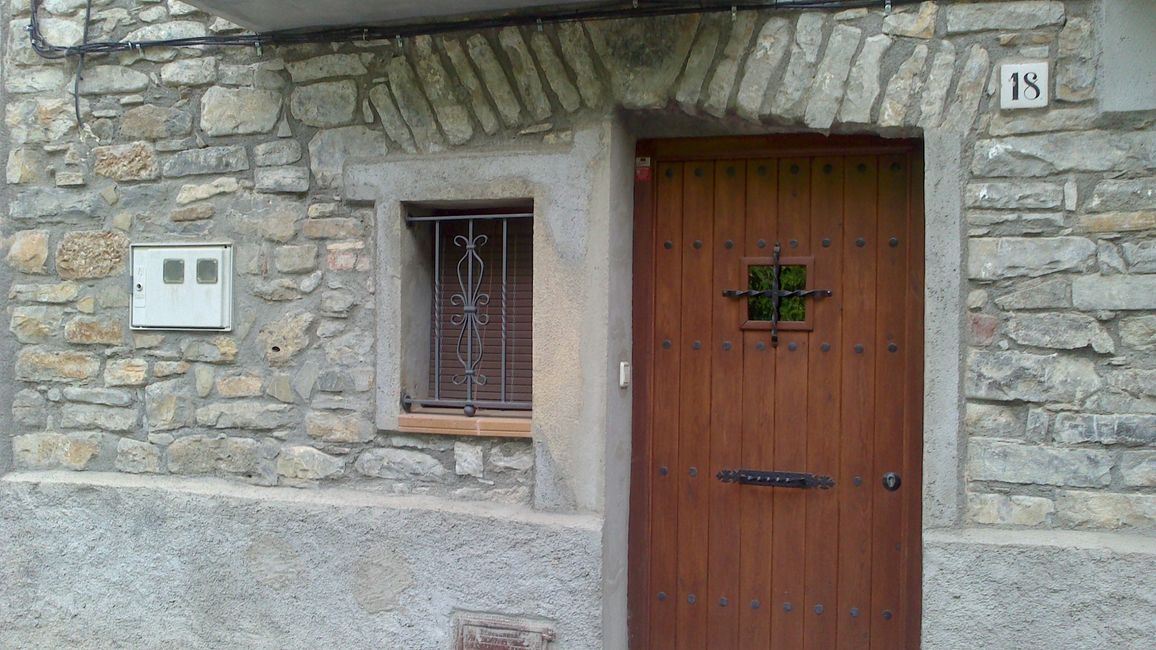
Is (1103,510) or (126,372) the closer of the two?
(1103,510)

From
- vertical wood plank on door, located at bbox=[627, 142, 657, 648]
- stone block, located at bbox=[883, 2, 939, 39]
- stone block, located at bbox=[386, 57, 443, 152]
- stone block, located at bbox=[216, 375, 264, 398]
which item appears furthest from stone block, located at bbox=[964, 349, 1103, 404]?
stone block, located at bbox=[216, 375, 264, 398]

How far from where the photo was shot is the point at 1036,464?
3037mm

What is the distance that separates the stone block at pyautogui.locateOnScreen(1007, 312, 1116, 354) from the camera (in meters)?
3.00

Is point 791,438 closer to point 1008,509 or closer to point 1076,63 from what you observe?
point 1008,509

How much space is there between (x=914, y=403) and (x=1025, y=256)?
67 cm

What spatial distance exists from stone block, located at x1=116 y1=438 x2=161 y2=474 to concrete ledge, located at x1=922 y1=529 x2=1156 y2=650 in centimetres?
313

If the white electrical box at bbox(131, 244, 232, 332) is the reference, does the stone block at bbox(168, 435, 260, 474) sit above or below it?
below

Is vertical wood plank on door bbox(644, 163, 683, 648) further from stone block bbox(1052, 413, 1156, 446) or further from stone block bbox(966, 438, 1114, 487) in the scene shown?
stone block bbox(1052, 413, 1156, 446)

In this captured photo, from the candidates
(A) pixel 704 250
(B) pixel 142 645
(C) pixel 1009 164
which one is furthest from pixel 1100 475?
(B) pixel 142 645

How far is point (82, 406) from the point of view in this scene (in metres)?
4.11

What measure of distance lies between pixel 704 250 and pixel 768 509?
3.40ft

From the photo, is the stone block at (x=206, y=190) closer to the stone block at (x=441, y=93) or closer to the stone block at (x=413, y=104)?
the stone block at (x=413, y=104)

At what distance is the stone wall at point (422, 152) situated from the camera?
3014 mm

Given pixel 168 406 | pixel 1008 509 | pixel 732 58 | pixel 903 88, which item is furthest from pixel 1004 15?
pixel 168 406
